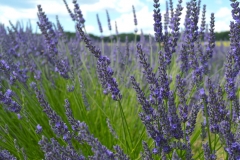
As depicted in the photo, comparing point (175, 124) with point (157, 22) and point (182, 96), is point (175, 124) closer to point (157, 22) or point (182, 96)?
point (182, 96)

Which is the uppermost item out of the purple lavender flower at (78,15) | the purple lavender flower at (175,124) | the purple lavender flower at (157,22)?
the purple lavender flower at (78,15)

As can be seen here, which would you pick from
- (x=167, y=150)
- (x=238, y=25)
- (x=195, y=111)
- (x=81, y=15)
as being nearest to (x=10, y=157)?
(x=167, y=150)

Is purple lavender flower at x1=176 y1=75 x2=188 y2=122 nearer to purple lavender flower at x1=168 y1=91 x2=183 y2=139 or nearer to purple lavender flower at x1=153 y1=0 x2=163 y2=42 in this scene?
purple lavender flower at x1=168 y1=91 x2=183 y2=139

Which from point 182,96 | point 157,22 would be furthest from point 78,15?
point 182,96

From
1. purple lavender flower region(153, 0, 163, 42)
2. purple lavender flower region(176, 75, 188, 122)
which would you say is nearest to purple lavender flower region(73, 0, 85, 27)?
purple lavender flower region(153, 0, 163, 42)

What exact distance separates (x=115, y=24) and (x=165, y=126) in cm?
278

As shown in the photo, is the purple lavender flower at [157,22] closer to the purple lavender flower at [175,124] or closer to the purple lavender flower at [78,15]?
the purple lavender flower at [175,124]

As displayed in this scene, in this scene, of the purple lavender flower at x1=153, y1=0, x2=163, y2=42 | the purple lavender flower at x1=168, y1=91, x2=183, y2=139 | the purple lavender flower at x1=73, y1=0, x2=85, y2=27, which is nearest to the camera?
the purple lavender flower at x1=168, y1=91, x2=183, y2=139

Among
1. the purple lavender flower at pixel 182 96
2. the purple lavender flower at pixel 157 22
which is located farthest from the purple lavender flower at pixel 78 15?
the purple lavender flower at pixel 182 96

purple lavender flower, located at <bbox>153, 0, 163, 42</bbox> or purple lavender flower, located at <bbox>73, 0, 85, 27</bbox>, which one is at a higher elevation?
purple lavender flower, located at <bbox>73, 0, 85, 27</bbox>

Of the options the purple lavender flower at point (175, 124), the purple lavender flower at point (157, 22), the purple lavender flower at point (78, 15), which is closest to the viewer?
the purple lavender flower at point (175, 124)

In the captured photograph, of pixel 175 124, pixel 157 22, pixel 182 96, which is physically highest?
pixel 157 22

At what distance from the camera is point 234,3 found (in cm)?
174

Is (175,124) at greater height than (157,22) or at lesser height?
lesser
